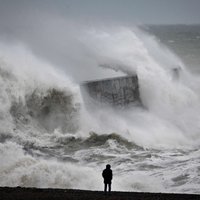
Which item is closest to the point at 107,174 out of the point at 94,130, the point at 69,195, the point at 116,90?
the point at 69,195

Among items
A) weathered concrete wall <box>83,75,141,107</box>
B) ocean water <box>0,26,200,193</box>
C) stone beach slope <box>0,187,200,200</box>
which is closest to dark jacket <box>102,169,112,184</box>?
stone beach slope <box>0,187,200,200</box>

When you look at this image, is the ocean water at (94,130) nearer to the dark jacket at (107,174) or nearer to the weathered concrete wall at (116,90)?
the weathered concrete wall at (116,90)

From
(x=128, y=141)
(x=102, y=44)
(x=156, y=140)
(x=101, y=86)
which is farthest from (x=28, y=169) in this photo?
(x=102, y=44)

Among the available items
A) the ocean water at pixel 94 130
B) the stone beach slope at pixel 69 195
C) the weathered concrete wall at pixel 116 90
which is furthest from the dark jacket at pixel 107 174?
the weathered concrete wall at pixel 116 90

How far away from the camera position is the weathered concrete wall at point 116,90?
1655cm

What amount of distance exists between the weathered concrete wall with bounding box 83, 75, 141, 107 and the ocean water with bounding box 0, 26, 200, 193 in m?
0.38

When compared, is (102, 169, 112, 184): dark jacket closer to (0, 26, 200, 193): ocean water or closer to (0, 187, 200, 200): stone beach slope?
(0, 187, 200, 200): stone beach slope

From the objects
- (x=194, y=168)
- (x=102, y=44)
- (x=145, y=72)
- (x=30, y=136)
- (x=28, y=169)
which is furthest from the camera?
(x=102, y=44)

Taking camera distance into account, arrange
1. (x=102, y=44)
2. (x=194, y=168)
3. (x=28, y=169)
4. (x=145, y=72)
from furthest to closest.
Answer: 1. (x=102, y=44)
2. (x=145, y=72)
3. (x=194, y=168)
4. (x=28, y=169)

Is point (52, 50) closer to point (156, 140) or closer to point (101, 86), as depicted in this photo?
point (101, 86)

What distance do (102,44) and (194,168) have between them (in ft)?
46.4

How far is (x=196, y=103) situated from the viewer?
2041cm

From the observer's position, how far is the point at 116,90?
57.9ft

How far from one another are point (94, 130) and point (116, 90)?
3657mm
